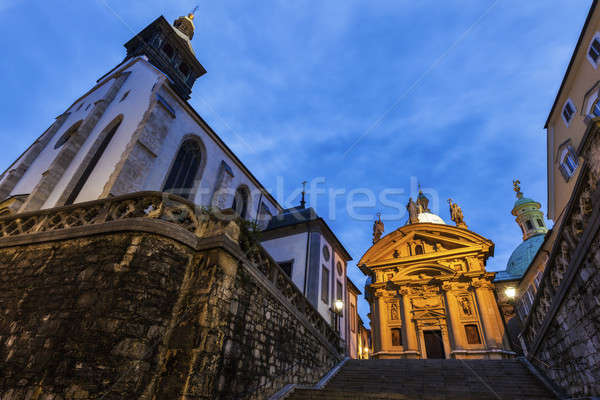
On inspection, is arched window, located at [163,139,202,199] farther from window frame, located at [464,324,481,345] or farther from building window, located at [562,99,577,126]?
window frame, located at [464,324,481,345]

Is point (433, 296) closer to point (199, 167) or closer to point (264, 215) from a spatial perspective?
point (264, 215)

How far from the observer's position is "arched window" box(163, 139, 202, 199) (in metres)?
13.5

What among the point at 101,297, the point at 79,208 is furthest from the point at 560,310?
the point at 79,208

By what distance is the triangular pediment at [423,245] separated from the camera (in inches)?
918

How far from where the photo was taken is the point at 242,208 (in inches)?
757

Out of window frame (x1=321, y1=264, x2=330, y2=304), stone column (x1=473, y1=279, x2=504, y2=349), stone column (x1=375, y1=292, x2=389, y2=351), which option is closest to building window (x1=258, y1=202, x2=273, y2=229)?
window frame (x1=321, y1=264, x2=330, y2=304)

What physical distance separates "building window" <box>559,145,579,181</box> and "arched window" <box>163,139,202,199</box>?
18105mm

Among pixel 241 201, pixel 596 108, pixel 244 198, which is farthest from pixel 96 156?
pixel 596 108

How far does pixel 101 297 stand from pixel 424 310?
22.5 metres

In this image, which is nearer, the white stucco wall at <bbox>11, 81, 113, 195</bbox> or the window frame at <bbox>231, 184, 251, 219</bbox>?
the white stucco wall at <bbox>11, 81, 113, 195</bbox>

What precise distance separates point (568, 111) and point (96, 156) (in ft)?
71.6

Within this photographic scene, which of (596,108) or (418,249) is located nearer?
(596,108)

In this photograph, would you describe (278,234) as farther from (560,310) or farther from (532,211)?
(532,211)

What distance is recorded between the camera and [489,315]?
19953mm
